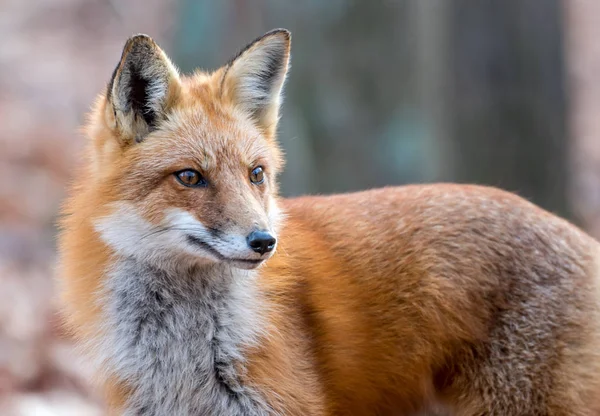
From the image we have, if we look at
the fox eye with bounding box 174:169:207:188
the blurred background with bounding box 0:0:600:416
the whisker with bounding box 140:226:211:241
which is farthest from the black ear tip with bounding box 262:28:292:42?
the blurred background with bounding box 0:0:600:416

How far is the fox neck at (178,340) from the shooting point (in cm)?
461

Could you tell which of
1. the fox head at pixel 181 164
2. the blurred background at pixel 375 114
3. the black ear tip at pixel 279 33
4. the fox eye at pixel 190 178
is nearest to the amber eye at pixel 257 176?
the fox head at pixel 181 164

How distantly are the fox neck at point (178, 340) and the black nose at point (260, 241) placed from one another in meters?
0.62

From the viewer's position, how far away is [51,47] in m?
17.4

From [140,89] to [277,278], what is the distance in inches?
53.5

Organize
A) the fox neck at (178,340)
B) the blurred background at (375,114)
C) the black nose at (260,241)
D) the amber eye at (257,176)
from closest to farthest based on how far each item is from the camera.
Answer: the black nose at (260,241), the fox neck at (178,340), the amber eye at (257,176), the blurred background at (375,114)

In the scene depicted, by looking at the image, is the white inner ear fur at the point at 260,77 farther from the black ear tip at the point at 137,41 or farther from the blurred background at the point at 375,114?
the blurred background at the point at 375,114

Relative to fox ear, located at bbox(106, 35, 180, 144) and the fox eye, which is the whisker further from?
fox ear, located at bbox(106, 35, 180, 144)

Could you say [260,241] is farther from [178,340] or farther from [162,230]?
[178,340]

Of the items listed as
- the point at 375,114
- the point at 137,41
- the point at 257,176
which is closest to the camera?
the point at 137,41

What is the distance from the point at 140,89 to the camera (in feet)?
15.4

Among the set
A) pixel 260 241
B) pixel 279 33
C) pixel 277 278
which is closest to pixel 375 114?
pixel 279 33

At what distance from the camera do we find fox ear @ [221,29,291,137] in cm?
496

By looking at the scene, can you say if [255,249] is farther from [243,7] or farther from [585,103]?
[585,103]
